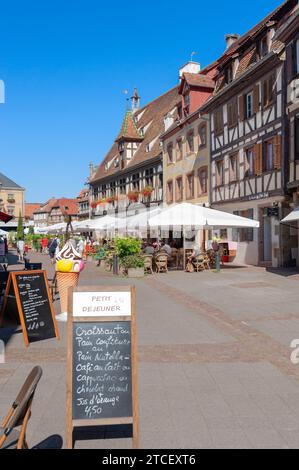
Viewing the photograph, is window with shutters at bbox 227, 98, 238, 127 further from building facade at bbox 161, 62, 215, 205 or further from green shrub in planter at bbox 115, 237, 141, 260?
green shrub in planter at bbox 115, 237, 141, 260

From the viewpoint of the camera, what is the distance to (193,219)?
17.7m

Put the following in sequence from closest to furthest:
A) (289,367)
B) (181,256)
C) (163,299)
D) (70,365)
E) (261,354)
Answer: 1. (70,365)
2. (289,367)
3. (261,354)
4. (163,299)
5. (181,256)

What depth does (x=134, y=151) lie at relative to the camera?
42.6 m

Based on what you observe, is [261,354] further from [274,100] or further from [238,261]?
[238,261]

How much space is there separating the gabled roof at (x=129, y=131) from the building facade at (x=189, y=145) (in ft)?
30.8

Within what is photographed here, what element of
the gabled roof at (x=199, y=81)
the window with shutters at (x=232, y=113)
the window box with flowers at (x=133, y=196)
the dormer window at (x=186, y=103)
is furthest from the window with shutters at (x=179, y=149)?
the window box with flowers at (x=133, y=196)

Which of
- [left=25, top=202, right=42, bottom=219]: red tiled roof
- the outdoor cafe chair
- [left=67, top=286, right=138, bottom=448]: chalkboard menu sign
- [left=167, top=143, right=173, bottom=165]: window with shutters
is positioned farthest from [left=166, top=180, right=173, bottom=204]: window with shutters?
[left=25, top=202, right=42, bottom=219]: red tiled roof

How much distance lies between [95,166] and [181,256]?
35257 millimetres

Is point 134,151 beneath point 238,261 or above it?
above

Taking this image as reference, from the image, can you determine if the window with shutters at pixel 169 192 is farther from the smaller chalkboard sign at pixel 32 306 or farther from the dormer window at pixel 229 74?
the smaller chalkboard sign at pixel 32 306

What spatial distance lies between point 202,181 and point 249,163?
5.95m

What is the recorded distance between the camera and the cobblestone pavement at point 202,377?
4.08m

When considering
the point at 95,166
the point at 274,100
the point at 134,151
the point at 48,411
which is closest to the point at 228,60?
the point at 274,100

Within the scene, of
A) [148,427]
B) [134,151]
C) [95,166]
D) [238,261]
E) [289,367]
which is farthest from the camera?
[95,166]
